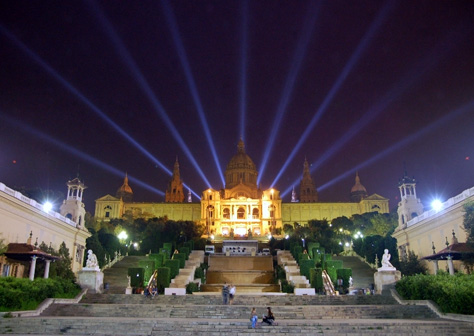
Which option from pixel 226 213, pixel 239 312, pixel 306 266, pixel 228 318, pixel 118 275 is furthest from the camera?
pixel 226 213

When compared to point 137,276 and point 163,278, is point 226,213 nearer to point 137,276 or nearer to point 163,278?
point 163,278

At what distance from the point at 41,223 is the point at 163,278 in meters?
11.3

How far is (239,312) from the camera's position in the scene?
92.1 feet

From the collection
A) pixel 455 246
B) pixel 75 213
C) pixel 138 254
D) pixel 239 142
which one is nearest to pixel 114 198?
pixel 239 142

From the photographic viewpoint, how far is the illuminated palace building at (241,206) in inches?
4729

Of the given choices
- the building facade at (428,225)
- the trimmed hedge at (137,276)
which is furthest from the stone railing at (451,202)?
the trimmed hedge at (137,276)

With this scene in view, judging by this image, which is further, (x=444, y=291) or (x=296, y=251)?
(x=296, y=251)

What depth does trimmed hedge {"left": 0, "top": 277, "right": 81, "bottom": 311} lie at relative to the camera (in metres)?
26.0

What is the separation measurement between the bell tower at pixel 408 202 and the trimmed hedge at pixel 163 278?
26.7 m

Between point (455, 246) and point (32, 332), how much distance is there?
27064 millimetres

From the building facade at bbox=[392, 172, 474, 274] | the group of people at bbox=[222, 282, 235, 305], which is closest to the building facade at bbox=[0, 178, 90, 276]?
the group of people at bbox=[222, 282, 235, 305]

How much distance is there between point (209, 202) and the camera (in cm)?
12188

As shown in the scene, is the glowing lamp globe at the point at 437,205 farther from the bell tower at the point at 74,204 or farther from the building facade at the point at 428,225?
the bell tower at the point at 74,204

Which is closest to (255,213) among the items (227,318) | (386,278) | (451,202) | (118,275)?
(118,275)
